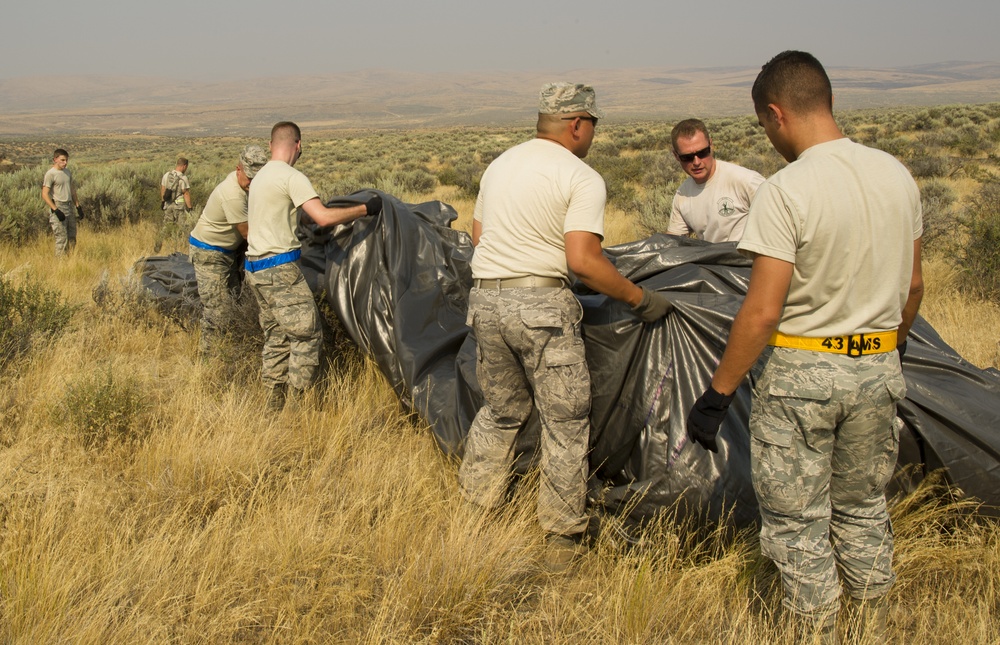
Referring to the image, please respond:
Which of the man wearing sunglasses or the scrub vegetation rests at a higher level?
the man wearing sunglasses

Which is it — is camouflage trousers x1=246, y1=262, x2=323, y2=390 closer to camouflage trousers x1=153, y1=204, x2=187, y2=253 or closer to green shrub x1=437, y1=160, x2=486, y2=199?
camouflage trousers x1=153, y1=204, x2=187, y2=253

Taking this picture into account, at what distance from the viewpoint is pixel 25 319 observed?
18.1 feet

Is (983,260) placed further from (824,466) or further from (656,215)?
(824,466)

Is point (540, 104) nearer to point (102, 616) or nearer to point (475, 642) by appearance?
point (475, 642)

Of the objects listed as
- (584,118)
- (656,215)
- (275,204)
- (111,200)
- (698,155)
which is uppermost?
(584,118)

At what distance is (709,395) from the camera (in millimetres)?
2307

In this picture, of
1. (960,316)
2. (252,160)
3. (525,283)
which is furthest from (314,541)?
(960,316)

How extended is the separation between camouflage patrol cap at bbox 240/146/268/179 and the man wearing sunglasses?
9.22ft

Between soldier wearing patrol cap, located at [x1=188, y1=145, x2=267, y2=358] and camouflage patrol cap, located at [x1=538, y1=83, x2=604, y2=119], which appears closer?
camouflage patrol cap, located at [x1=538, y1=83, x2=604, y2=119]

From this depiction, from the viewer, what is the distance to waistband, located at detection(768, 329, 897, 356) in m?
2.18

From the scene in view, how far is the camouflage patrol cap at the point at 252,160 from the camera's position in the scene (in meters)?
4.92

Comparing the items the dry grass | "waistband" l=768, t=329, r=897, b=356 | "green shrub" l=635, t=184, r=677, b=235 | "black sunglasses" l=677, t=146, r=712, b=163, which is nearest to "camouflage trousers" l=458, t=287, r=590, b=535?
"waistband" l=768, t=329, r=897, b=356

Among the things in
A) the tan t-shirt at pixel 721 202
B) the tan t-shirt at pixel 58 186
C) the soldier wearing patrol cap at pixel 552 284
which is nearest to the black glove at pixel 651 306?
the soldier wearing patrol cap at pixel 552 284

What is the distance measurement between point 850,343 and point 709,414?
477mm
